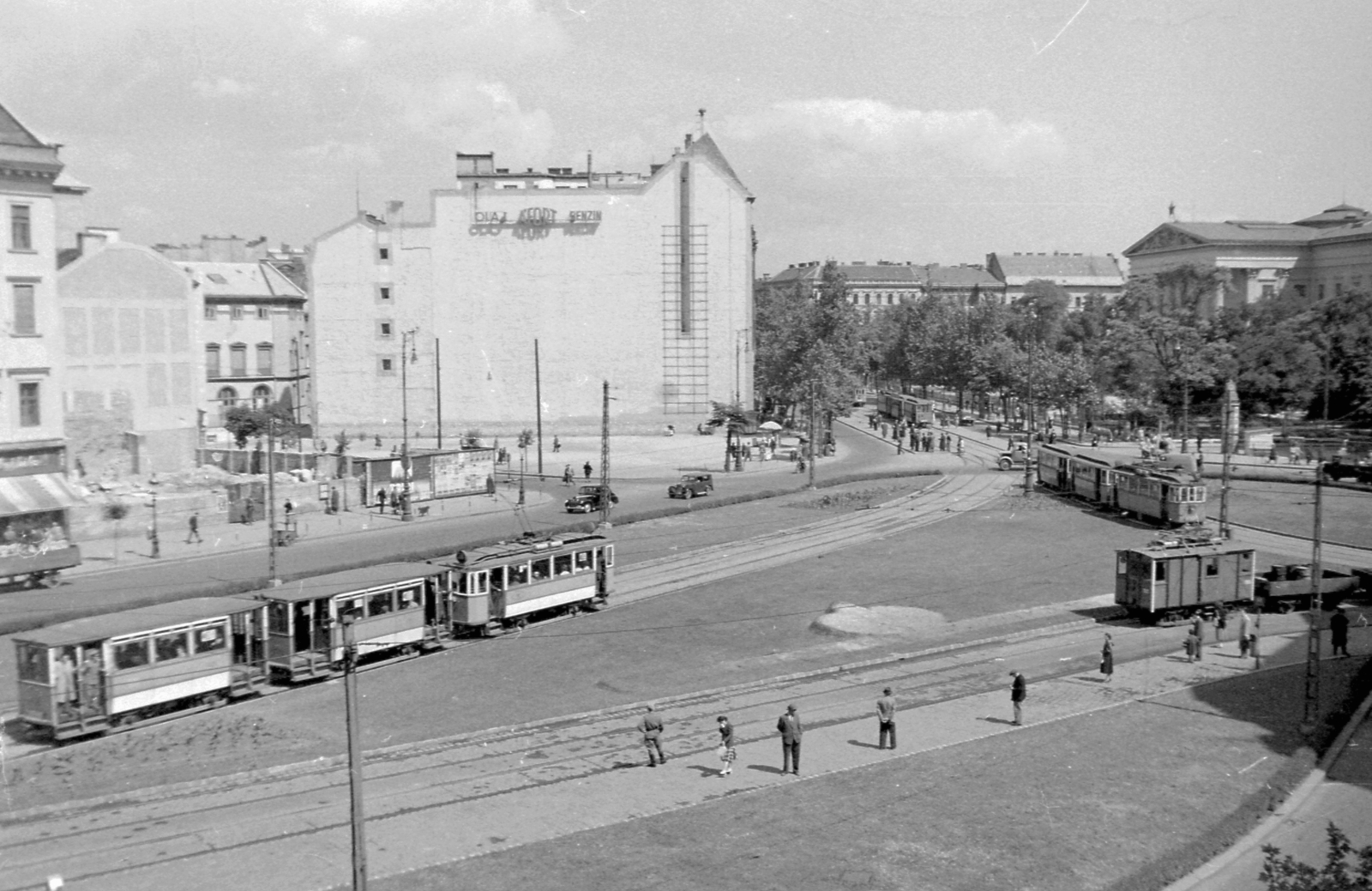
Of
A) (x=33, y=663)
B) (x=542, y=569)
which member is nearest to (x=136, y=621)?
(x=33, y=663)

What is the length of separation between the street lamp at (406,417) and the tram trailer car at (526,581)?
1883cm

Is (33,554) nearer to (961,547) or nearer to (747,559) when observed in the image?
(747,559)

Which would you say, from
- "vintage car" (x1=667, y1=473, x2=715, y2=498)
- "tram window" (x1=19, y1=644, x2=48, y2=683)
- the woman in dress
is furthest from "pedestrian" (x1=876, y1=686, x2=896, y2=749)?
"vintage car" (x1=667, y1=473, x2=715, y2=498)

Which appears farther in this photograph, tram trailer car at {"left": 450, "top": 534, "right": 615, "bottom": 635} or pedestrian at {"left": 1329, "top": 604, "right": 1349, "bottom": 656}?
tram trailer car at {"left": 450, "top": 534, "right": 615, "bottom": 635}

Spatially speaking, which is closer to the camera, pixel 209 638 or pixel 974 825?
pixel 974 825

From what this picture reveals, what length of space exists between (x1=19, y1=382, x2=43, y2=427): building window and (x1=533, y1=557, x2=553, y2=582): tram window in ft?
75.7

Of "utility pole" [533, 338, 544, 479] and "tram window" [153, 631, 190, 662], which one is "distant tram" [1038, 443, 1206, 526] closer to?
"utility pole" [533, 338, 544, 479]

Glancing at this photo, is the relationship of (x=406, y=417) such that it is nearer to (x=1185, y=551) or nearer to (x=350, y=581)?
(x=350, y=581)

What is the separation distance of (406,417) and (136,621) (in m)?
54.2

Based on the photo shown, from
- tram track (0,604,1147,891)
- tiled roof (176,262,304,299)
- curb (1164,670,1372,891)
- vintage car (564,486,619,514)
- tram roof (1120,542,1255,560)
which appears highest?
tiled roof (176,262,304,299)

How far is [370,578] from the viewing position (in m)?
30.5

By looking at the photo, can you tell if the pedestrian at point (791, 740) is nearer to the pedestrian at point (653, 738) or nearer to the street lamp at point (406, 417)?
the pedestrian at point (653, 738)

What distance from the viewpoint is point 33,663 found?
2447cm

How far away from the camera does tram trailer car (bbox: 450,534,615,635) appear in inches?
1305
